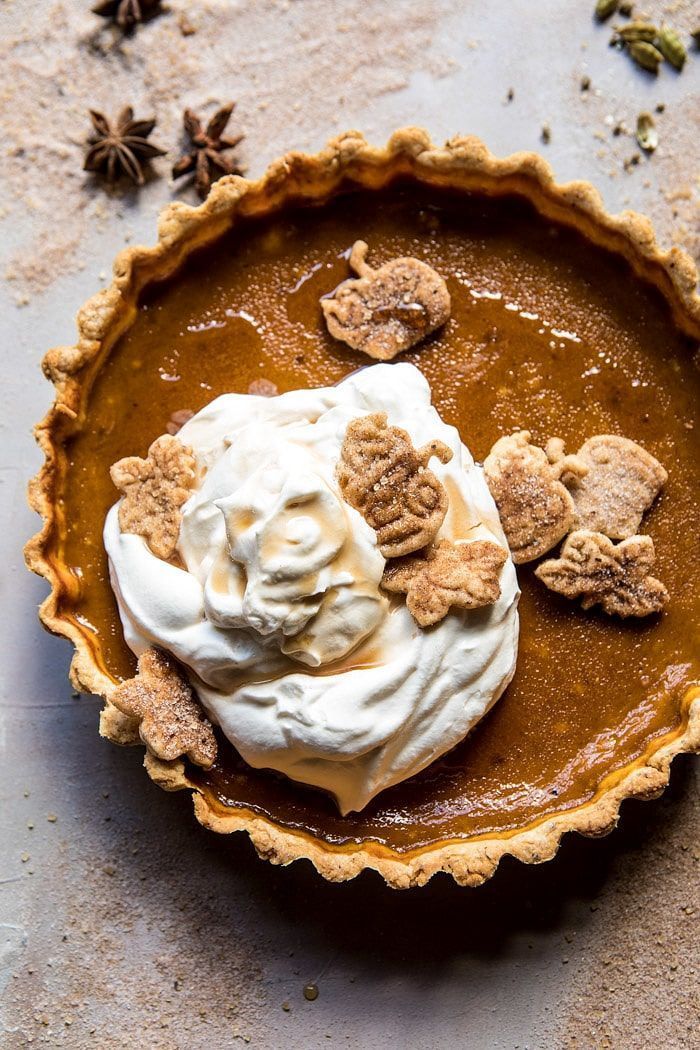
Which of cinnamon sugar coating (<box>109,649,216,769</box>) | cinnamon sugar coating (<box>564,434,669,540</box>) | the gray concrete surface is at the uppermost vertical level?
cinnamon sugar coating (<box>564,434,669,540</box>)

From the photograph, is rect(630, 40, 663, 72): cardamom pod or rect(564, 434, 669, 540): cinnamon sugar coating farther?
rect(630, 40, 663, 72): cardamom pod

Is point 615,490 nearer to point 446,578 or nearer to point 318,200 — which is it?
point 446,578

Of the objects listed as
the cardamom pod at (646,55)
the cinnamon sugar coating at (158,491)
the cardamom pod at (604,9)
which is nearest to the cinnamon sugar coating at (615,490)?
the cinnamon sugar coating at (158,491)

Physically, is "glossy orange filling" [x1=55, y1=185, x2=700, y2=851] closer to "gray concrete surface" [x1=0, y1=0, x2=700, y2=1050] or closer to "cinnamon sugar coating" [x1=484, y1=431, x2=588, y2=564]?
"cinnamon sugar coating" [x1=484, y1=431, x2=588, y2=564]

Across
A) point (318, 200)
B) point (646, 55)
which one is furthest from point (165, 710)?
point (646, 55)

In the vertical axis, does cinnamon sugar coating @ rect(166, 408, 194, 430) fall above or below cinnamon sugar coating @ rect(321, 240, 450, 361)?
below

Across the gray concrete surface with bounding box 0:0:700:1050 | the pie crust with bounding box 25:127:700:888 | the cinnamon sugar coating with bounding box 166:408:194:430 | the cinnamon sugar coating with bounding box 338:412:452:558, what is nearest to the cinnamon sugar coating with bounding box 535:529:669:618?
the pie crust with bounding box 25:127:700:888

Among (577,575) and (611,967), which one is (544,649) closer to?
(577,575)
